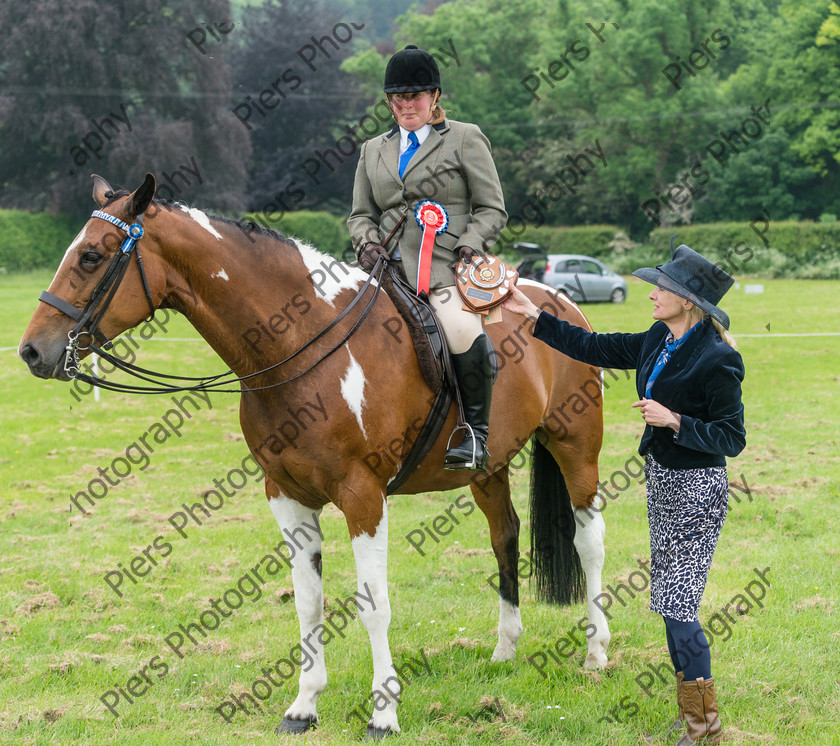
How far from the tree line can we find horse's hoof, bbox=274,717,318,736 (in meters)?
33.1

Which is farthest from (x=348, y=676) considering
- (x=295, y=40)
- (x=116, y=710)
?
(x=295, y=40)

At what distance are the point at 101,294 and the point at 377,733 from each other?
97.9 inches

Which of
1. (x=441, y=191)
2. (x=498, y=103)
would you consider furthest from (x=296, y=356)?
(x=498, y=103)

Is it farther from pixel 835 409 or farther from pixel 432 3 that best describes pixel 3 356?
pixel 432 3

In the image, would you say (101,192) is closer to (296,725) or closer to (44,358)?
(44,358)

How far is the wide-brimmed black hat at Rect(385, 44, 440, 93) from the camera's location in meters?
4.21

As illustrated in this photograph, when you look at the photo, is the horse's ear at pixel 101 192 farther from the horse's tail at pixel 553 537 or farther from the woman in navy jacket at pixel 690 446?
the horse's tail at pixel 553 537

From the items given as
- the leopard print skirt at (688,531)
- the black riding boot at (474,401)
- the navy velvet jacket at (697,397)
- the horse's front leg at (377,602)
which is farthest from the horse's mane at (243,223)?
the leopard print skirt at (688,531)

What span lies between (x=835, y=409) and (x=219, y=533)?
898 cm

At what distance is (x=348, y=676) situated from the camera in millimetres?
4844

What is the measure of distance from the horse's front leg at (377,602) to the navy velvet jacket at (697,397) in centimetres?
134

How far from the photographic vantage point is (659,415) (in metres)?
3.59

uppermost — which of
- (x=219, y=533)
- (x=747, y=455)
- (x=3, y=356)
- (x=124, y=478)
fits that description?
(x=219, y=533)

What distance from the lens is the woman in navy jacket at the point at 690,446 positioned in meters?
3.60
